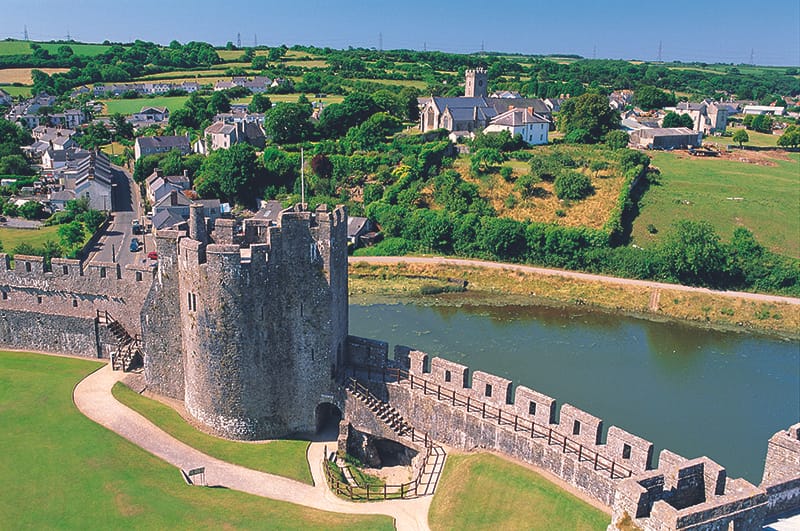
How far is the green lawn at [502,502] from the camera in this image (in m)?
19.5

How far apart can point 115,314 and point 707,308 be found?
39.9 meters

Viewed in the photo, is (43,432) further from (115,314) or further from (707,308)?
(707,308)

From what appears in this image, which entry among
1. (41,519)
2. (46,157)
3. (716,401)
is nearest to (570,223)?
(716,401)

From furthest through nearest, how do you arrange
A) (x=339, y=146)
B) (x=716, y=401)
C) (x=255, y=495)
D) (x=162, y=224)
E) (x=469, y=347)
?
1. (x=339, y=146)
2. (x=162, y=224)
3. (x=469, y=347)
4. (x=716, y=401)
5. (x=255, y=495)

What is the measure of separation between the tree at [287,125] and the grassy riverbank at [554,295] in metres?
38.2

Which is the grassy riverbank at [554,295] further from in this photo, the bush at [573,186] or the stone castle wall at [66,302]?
the stone castle wall at [66,302]

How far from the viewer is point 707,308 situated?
168 feet

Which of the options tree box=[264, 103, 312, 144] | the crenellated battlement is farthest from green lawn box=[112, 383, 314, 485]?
tree box=[264, 103, 312, 144]

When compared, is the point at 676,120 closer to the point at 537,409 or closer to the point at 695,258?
the point at 695,258

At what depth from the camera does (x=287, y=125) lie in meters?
91.6

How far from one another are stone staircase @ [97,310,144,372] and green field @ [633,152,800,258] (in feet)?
144

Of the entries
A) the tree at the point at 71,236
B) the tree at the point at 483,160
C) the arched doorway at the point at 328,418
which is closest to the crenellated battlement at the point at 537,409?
the arched doorway at the point at 328,418

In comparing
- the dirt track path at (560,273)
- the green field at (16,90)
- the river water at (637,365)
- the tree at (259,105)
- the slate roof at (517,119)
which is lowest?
the river water at (637,365)

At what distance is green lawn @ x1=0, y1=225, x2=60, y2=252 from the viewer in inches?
2391
